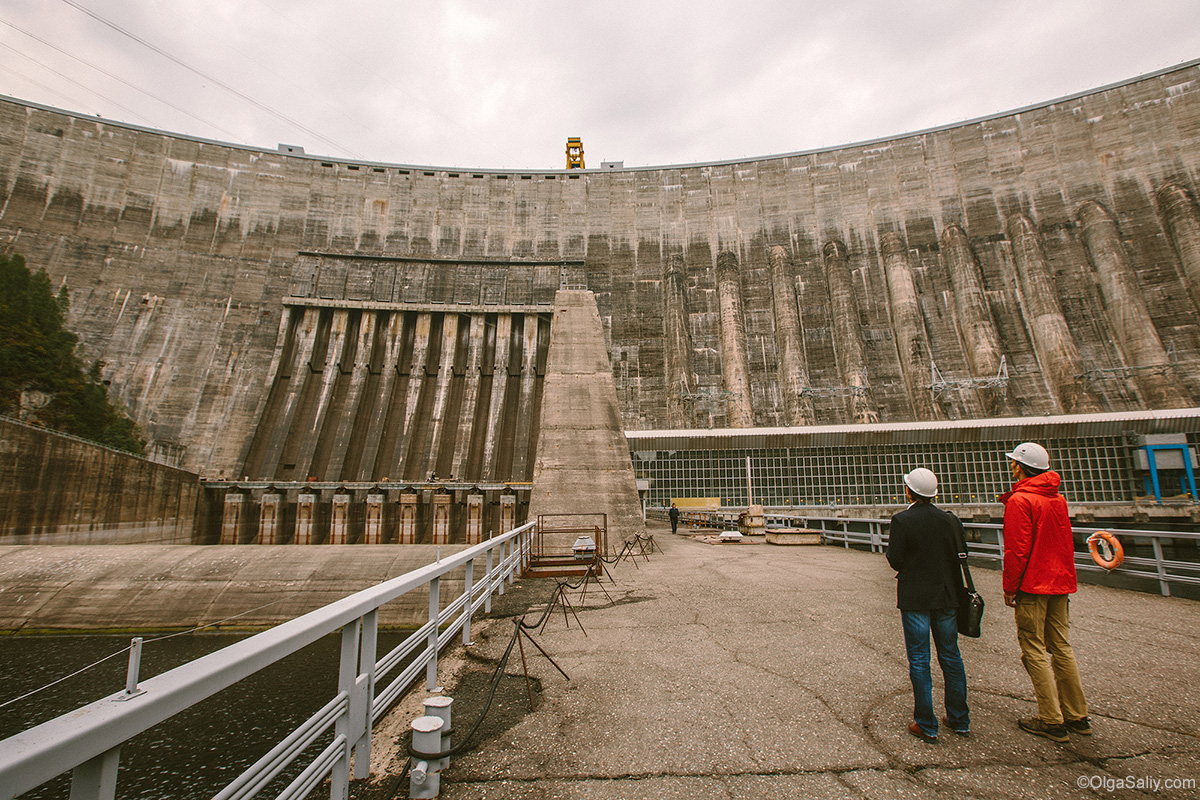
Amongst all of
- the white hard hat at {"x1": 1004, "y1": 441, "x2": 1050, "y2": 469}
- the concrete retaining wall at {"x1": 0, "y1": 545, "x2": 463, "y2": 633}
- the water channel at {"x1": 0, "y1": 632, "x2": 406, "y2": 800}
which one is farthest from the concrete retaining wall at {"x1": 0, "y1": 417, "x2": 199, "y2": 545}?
the white hard hat at {"x1": 1004, "y1": 441, "x2": 1050, "y2": 469}

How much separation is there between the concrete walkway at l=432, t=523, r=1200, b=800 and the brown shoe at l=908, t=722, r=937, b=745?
53 mm

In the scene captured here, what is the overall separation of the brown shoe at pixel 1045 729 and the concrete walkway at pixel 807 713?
6cm

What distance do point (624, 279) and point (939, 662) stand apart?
117ft

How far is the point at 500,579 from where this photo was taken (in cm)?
804

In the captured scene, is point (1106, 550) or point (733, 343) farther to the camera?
point (733, 343)

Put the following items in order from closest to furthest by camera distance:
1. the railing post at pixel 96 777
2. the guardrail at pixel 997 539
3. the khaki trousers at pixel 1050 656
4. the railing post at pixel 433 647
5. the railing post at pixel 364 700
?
the railing post at pixel 96 777
the railing post at pixel 364 700
the khaki trousers at pixel 1050 656
the railing post at pixel 433 647
the guardrail at pixel 997 539

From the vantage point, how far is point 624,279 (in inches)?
1491

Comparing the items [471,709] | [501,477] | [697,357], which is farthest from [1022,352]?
[471,709]

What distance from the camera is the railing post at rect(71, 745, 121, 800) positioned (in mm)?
1479

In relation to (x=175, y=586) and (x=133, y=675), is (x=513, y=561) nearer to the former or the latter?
(x=133, y=675)

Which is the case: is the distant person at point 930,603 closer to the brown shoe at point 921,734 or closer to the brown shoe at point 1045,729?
the brown shoe at point 921,734

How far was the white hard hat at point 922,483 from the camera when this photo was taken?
3.94m

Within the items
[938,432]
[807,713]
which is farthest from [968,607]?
[938,432]

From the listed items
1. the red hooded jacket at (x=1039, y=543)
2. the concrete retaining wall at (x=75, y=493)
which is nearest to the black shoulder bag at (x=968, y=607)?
the red hooded jacket at (x=1039, y=543)
